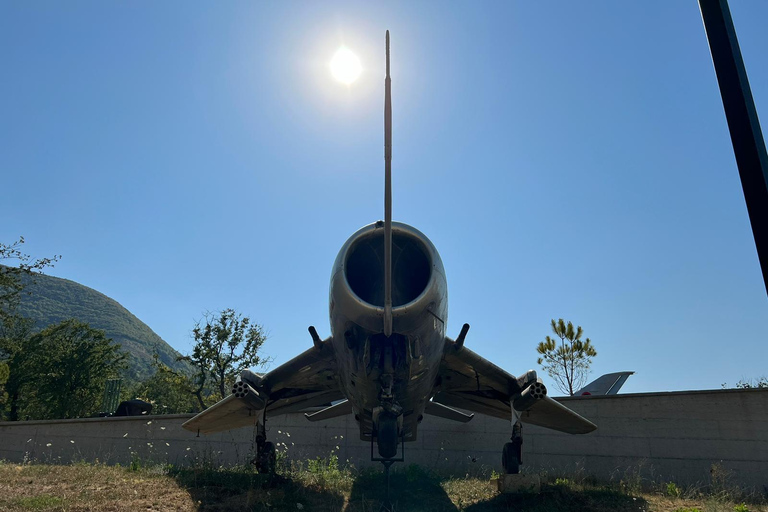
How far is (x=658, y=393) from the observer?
42.0 ft

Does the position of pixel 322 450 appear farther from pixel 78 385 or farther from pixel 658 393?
pixel 78 385

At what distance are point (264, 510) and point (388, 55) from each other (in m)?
6.80

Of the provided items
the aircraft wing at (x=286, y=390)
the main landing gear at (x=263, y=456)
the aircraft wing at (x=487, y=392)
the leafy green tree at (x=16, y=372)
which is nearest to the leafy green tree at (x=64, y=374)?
the leafy green tree at (x=16, y=372)

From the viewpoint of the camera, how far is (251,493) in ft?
28.1

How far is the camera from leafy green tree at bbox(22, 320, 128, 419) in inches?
1775

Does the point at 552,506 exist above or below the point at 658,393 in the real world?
below

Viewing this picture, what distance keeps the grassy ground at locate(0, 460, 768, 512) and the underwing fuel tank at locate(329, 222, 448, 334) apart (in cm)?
367

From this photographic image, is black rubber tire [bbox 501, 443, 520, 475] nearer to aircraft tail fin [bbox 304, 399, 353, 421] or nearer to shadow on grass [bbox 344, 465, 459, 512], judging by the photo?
shadow on grass [bbox 344, 465, 459, 512]

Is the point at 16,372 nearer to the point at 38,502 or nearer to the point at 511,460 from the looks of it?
the point at 38,502

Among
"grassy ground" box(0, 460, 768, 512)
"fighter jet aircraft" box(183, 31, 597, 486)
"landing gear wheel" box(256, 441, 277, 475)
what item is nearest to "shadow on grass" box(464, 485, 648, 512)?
"grassy ground" box(0, 460, 768, 512)

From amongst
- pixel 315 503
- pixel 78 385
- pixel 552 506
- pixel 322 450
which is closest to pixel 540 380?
pixel 552 506

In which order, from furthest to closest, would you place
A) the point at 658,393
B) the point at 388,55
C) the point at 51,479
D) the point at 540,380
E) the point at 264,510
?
the point at 658,393 < the point at 540,380 < the point at 51,479 < the point at 264,510 < the point at 388,55

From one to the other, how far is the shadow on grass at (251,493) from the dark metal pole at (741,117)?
24.5 feet

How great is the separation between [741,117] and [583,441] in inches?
495
